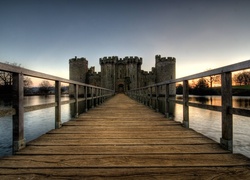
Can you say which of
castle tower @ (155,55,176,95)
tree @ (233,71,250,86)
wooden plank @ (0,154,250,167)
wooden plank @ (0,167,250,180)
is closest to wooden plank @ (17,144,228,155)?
wooden plank @ (0,154,250,167)

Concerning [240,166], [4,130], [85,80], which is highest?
[85,80]

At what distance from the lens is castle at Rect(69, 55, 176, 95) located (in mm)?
41938

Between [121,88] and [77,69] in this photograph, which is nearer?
[121,88]

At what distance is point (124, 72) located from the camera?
43594 millimetres

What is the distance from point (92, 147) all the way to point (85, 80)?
47.1 meters

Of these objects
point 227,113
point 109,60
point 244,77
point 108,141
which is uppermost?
point 109,60

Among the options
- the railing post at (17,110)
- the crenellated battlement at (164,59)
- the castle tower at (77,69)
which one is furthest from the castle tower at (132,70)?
the railing post at (17,110)

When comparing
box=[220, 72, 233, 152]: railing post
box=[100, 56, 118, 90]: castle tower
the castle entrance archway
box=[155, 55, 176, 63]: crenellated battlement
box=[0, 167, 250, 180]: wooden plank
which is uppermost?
box=[155, 55, 176, 63]: crenellated battlement

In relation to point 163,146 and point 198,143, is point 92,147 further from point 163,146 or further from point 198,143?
point 198,143

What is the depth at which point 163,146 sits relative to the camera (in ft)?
7.52

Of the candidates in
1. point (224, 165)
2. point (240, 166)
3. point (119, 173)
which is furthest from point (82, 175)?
point (240, 166)

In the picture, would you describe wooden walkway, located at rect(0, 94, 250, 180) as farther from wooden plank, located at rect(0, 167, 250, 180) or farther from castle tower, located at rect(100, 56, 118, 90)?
castle tower, located at rect(100, 56, 118, 90)

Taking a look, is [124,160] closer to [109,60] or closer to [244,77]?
[244,77]

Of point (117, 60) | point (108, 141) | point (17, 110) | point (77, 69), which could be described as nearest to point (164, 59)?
point (117, 60)
